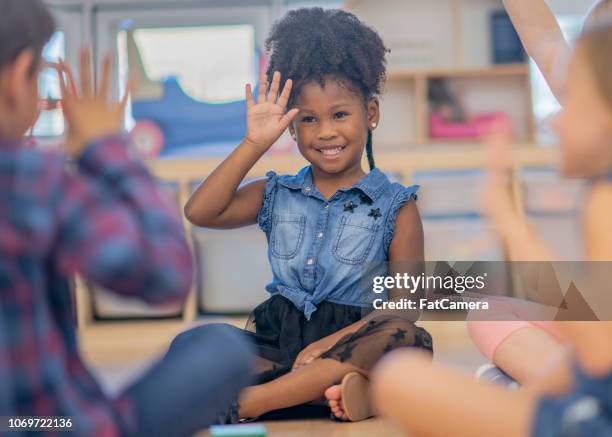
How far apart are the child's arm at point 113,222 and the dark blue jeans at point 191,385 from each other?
0.34 feet

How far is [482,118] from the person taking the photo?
3.11 m

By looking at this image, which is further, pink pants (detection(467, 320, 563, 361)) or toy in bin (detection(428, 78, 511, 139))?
toy in bin (detection(428, 78, 511, 139))

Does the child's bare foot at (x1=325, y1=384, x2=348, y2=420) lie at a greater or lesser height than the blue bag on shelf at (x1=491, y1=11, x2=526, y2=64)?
lesser

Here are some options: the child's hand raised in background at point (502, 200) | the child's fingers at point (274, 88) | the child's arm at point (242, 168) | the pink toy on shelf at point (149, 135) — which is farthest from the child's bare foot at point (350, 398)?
the pink toy on shelf at point (149, 135)

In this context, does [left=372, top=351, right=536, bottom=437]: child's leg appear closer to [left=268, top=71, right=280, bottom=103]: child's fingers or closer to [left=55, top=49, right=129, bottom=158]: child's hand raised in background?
[left=55, top=49, right=129, bottom=158]: child's hand raised in background

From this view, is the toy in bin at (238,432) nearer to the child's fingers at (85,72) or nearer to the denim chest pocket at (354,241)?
the denim chest pocket at (354,241)

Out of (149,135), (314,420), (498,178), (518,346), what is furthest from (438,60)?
(498,178)

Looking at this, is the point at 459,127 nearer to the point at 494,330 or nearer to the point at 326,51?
the point at 326,51

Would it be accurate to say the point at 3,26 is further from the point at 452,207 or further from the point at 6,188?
the point at 452,207

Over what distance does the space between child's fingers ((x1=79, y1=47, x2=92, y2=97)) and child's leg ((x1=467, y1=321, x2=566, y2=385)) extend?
23.9 inches

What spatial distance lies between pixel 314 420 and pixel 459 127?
194 cm

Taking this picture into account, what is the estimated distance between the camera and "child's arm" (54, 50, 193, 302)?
0.61 m

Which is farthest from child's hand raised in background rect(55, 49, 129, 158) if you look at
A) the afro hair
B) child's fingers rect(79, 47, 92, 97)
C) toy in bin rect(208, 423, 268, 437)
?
the afro hair

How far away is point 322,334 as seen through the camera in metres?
1.37
